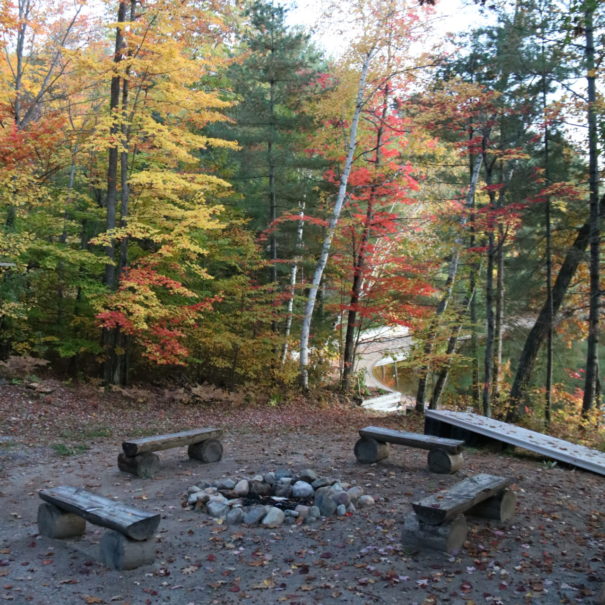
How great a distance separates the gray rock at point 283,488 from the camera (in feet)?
19.4

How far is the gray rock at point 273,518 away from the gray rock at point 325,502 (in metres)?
0.42

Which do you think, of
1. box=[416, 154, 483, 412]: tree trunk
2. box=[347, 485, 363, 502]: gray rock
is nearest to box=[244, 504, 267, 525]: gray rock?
box=[347, 485, 363, 502]: gray rock

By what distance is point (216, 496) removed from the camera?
564 centimetres

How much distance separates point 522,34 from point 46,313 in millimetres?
11896

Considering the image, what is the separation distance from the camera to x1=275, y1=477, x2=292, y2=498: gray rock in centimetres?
591

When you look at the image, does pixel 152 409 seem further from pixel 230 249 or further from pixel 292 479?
pixel 292 479

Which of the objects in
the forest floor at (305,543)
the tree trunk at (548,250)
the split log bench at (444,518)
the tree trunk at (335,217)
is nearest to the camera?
the forest floor at (305,543)

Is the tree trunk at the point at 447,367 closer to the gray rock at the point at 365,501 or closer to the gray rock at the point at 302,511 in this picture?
the gray rock at the point at 365,501

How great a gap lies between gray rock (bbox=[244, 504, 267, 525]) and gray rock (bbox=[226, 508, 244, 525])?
0.16 ft

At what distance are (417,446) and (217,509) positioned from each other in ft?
8.97

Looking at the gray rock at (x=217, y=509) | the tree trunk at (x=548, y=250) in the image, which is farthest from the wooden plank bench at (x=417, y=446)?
the tree trunk at (x=548, y=250)

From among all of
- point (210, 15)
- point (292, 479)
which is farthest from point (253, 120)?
point (292, 479)

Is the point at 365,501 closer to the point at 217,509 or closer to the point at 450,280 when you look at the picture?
the point at 217,509

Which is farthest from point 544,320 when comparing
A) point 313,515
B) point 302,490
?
point 313,515
